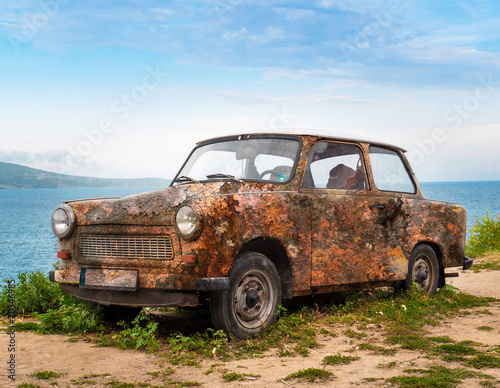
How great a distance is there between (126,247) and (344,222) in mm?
2528

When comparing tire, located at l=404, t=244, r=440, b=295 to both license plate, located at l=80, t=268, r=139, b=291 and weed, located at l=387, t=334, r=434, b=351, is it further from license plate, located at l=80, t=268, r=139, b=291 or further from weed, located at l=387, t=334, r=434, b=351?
license plate, located at l=80, t=268, r=139, b=291

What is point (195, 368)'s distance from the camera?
489 cm

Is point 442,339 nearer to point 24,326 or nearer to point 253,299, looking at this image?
point 253,299

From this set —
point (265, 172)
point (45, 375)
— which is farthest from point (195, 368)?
point (265, 172)

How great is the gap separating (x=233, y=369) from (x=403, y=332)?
2.16m

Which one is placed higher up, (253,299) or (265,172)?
(265,172)

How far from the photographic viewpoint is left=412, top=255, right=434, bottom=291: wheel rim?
8.01 m

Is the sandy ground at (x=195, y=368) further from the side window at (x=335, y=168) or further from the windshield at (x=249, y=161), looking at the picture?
the windshield at (x=249, y=161)

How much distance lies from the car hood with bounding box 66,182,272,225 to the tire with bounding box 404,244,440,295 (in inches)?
116

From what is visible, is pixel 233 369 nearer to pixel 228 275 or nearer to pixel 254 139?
pixel 228 275

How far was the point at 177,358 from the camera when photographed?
5.13 m

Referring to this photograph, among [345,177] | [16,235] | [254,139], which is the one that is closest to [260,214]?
[254,139]

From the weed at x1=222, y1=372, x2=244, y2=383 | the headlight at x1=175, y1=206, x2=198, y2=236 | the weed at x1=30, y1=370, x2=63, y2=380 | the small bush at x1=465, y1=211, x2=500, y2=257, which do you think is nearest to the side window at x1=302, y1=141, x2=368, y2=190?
the headlight at x1=175, y1=206, x2=198, y2=236

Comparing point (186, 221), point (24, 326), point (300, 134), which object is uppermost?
point (300, 134)
